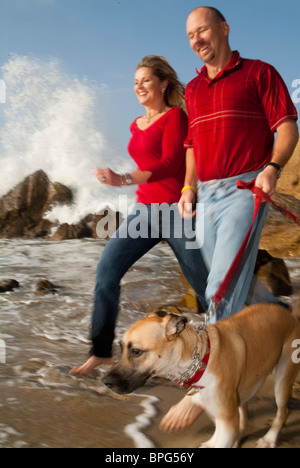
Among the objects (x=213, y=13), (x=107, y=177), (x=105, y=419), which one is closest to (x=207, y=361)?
(x=105, y=419)

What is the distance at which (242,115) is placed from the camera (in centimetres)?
275

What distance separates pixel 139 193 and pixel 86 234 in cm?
1206

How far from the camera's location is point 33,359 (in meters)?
4.30

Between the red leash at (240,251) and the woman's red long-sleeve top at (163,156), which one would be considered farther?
the woman's red long-sleeve top at (163,156)

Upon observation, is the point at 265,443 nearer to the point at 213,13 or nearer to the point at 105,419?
the point at 105,419

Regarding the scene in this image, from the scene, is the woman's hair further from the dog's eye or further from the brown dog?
the dog's eye

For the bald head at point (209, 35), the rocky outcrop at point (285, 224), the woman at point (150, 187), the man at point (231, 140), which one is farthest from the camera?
the rocky outcrop at point (285, 224)

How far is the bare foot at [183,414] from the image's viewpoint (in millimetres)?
2443

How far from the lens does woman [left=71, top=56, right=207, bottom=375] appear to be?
323 cm

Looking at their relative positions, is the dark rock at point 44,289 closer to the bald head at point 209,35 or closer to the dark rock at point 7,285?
the dark rock at point 7,285

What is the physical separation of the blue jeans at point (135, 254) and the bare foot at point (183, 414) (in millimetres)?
809

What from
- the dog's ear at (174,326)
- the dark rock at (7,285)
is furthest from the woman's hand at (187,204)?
the dark rock at (7,285)

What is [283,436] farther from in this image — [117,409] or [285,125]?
[285,125]
